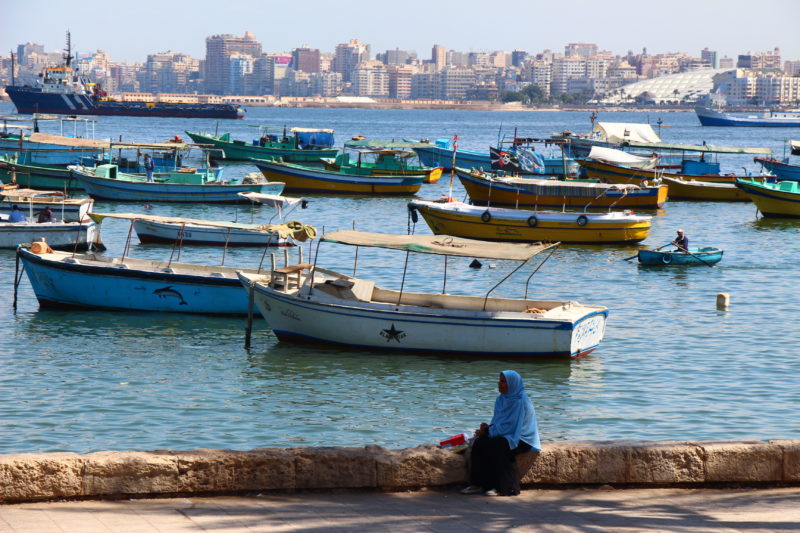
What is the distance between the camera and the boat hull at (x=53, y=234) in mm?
31312

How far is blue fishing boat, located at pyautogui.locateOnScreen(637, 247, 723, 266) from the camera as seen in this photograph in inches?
1271

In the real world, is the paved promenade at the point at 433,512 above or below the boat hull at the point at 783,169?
below

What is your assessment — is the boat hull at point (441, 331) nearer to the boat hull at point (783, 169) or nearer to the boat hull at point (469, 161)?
the boat hull at point (469, 161)

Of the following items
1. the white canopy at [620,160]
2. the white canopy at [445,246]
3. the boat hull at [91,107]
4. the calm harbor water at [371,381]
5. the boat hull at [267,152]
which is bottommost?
the calm harbor water at [371,381]

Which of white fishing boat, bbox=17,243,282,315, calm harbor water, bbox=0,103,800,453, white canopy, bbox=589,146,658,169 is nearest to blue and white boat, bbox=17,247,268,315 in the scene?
white fishing boat, bbox=17,243,282,315

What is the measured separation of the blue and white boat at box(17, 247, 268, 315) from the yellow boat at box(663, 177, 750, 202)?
36685 mm

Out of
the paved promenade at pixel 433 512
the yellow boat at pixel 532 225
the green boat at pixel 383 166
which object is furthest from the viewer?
the green boat at pixel 383 166

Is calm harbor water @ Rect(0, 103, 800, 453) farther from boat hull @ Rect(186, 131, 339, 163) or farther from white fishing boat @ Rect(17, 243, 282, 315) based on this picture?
boat hull @ Rect(186, 131, 339, 163)

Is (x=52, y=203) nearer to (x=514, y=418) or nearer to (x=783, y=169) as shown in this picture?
(x=514, y=418)

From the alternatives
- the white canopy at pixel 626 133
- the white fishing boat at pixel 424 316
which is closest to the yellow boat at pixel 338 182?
the white canopy at pixel 626 133

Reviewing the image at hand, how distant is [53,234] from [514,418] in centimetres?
2450

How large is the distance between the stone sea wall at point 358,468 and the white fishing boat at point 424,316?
10.2 metres

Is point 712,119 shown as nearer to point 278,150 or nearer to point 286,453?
point 278,150

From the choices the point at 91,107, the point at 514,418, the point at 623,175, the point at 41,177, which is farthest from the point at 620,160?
the point at 91,107
